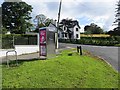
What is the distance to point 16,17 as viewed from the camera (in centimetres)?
4925

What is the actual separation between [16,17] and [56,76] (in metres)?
39.3

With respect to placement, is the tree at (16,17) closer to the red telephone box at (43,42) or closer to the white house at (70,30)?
the red telephone box at (43,42)

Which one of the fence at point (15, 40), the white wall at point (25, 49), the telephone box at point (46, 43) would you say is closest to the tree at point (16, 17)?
the fence at point (15, 40)

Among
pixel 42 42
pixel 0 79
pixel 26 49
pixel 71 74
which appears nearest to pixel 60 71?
pixel 71 74

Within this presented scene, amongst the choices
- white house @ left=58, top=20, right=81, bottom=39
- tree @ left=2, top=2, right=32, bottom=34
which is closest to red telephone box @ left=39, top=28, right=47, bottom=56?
tree @ left=2, top=2, right=32, bottom=34

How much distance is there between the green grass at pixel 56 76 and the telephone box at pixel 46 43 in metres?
2.67

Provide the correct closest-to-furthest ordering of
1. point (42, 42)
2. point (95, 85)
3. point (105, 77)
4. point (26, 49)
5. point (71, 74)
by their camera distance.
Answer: point (95, 85)
point (71, 74)
point (105, 77)
point (42, 42)
point (26, 49)

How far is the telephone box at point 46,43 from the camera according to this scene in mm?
16766

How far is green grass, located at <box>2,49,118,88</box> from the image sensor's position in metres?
10.3

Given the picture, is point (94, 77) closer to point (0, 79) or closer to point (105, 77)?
point (105, 77)

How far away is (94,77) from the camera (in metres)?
12.4

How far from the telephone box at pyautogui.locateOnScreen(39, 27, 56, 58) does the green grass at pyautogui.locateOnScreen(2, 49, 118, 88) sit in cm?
267

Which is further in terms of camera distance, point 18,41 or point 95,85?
point 18,41

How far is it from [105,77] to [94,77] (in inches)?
34.1
